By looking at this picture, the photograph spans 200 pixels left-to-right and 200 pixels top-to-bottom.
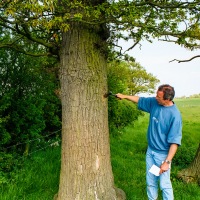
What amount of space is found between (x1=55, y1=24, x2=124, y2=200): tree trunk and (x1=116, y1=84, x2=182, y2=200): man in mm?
767

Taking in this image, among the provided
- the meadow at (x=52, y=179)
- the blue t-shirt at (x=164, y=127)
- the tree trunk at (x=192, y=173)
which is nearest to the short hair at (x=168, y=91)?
the blue t-shirt at (x=164, y=127)

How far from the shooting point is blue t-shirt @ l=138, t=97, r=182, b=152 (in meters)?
4.17

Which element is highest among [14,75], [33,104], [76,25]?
[76,25]

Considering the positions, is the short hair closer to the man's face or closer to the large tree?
the man's face

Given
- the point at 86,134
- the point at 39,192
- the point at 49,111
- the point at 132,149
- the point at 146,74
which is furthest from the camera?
the point at 146,74

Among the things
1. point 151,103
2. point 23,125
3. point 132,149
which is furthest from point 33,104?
point 132,149

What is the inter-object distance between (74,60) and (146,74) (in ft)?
140

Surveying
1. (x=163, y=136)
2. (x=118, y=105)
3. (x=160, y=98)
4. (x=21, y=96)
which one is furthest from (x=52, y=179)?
(x=118, y=105)

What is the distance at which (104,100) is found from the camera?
15.6ft

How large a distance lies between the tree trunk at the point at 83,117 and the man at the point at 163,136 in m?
0.77

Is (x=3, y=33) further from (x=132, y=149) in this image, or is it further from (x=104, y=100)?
(x=132, y=149)

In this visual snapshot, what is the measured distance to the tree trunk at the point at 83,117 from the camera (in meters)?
Answer: 4.52

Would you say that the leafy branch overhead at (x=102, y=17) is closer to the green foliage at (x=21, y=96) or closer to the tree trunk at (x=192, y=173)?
the green foliage at (x=21, y=96)

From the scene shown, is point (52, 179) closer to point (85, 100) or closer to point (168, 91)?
point (85, 100)
